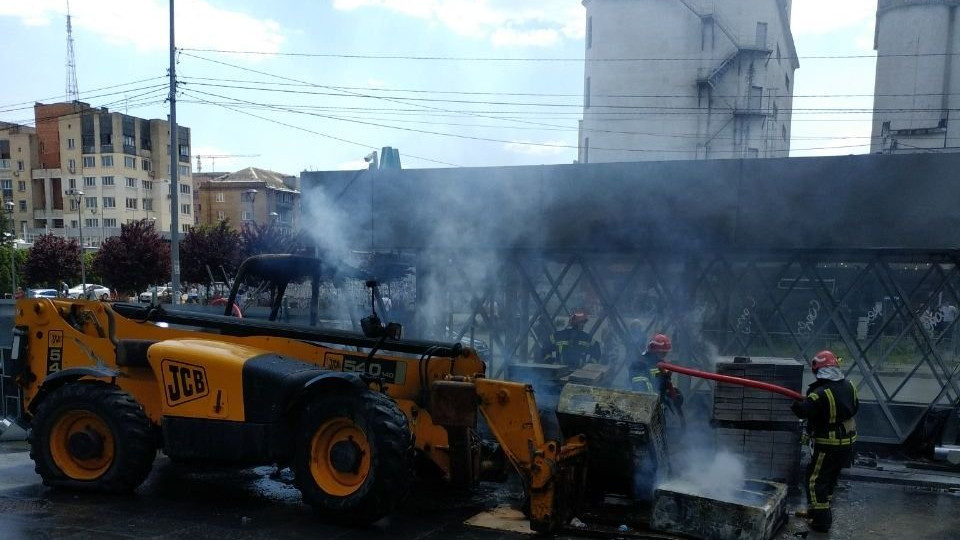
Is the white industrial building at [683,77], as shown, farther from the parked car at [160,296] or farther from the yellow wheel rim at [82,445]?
the yellow wheel rim at [82,445]

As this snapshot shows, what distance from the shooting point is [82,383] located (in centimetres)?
623

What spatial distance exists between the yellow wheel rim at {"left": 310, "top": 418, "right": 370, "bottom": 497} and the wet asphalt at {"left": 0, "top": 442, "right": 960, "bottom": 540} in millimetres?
352

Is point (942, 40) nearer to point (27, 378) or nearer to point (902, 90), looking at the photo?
point (902, 90)

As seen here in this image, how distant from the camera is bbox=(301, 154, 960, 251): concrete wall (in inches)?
328

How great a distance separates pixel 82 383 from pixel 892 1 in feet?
138

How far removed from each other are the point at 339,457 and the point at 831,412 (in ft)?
13.3

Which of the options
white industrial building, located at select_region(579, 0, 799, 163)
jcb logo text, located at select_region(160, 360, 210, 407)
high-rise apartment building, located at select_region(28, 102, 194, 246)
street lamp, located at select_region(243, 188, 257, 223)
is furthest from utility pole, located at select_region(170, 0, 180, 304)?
street lamp, located at select_region(243, 188, 257, 223)

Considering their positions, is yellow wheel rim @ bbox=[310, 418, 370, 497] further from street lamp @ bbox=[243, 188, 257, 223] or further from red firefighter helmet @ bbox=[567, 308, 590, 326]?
street lamp @ bbox=[243, 188, 257, 223]

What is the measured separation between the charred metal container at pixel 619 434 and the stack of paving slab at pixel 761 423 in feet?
5.44

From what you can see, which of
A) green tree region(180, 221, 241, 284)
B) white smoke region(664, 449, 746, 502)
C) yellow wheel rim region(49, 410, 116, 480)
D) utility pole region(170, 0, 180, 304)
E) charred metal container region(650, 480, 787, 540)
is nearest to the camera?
charred metal container region(650, 480, 787, 540)

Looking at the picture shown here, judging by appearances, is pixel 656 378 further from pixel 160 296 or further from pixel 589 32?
pixel 589 32

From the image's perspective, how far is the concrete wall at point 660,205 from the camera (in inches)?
328

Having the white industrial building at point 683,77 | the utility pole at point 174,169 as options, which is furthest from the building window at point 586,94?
the utility pole at point 174,169

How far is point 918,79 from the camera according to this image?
35.0 meters
